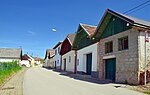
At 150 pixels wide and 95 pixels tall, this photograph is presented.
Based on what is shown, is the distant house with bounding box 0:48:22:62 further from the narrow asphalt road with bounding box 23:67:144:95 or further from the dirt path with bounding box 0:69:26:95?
the narrow asphalt road with bounding box 23:67:144:95

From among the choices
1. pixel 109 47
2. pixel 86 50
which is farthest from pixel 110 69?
pixel 86 50

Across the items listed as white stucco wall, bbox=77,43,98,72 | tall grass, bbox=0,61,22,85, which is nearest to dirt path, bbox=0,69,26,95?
tall grass, bbox=0,61,22,85

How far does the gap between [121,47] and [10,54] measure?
65.2m

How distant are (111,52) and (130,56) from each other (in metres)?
3.31

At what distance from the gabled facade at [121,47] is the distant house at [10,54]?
58.4m

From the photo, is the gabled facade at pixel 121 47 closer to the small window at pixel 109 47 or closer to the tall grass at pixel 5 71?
the small window at pixel 109 47

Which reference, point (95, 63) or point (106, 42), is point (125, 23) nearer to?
point (106, 42)

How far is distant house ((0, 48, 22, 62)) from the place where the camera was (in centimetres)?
7494

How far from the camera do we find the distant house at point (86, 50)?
902 inches

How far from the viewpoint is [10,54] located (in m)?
76.4

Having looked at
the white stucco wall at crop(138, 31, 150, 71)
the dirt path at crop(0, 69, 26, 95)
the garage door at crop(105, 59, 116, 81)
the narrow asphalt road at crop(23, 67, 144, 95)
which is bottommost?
the dirt path at crop(0, 69, 26, 95)

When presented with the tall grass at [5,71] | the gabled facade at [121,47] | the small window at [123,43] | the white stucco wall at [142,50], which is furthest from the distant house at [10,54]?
the white stucco wall at [142,50]

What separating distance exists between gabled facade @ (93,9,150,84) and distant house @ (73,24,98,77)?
152cm

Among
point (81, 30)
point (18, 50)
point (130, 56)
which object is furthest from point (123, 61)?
point (18, 50)
